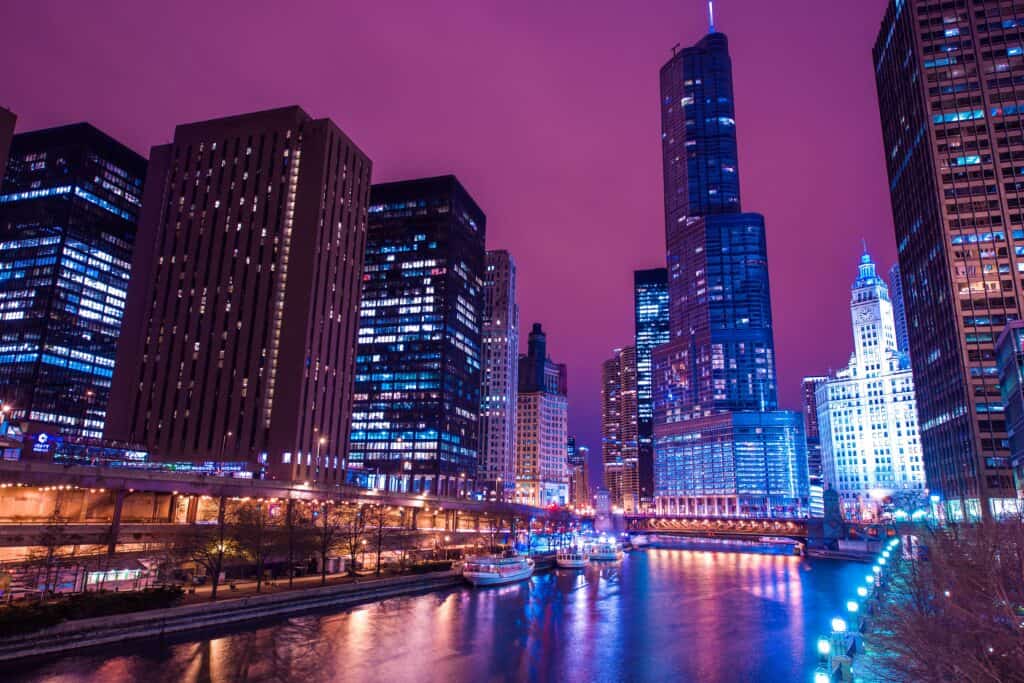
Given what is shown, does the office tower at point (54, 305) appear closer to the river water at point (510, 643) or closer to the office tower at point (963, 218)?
the river water at point (510, 643)

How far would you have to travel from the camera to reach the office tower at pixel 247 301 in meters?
143

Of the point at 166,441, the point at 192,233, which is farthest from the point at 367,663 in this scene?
the point at 192,233

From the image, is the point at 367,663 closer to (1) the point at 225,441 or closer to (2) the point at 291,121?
(1) the point at 225,441

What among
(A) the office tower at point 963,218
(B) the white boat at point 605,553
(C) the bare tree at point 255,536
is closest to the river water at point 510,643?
(C) the bare tree at point 255,536

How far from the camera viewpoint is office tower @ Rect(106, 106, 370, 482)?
143 metres

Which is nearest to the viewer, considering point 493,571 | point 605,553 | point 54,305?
point 493,571

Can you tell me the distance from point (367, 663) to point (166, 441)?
371ft

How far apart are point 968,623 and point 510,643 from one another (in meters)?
40.8

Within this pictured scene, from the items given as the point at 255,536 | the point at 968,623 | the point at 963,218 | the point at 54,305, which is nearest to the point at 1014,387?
the point at 963,218

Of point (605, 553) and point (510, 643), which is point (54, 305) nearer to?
point (605, 553)

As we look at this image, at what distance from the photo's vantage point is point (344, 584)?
77.0 metres

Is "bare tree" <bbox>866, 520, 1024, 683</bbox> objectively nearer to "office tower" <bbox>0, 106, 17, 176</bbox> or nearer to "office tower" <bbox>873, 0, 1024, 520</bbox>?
"office tower" <bbox>873, 0, 1024, 520</bbox>

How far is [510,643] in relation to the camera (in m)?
60.7

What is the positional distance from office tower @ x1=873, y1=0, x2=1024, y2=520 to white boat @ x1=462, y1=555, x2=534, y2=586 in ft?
280
